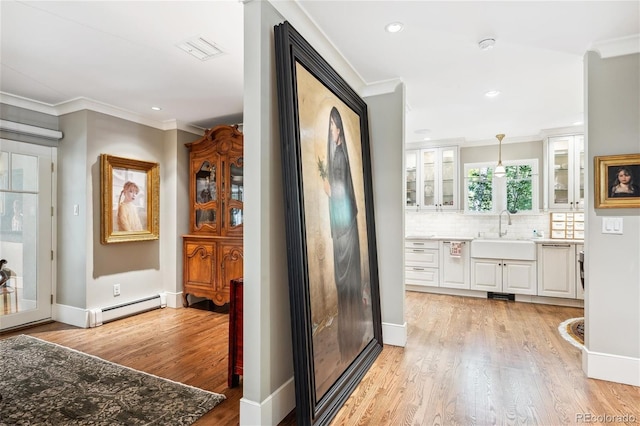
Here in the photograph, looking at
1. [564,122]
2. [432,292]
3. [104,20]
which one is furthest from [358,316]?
[564,122]

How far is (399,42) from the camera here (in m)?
2.47

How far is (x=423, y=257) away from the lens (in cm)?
534

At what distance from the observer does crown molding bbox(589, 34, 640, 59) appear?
242 centimetres

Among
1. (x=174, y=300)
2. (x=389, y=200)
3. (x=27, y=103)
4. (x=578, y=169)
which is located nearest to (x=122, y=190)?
(x=27, y=103)

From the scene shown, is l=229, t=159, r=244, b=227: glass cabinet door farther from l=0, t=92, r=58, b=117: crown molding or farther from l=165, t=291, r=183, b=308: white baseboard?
l=0, t=92, r=58, b=117: crown molding

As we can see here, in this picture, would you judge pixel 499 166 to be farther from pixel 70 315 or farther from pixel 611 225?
pixel 70 315

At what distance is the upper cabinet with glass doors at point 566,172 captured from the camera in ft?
15.6

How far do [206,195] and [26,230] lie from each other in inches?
76.3

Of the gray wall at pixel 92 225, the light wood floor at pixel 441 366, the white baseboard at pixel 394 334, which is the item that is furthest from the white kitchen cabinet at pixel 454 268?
the gray wall at pixel 92 225

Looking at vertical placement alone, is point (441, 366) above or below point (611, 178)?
below

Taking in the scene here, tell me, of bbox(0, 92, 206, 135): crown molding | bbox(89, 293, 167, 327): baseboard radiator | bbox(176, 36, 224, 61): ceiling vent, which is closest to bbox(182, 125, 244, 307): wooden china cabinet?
bbox(89, 293, 167, 327): baseboard radiator

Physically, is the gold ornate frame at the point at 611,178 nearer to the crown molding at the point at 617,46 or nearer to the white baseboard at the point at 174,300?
the crown molding at the point at 617,46

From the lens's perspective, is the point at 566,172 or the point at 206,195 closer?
the point at 206,195

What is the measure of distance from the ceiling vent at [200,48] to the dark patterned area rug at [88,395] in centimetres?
250
